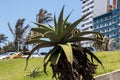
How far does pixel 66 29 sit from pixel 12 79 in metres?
14.3

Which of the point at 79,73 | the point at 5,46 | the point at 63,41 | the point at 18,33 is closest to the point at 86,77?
the point at 79,73

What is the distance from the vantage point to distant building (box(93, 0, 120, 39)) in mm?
126312

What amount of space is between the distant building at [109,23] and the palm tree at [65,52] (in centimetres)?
11231

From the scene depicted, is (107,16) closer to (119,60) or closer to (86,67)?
(119,60)

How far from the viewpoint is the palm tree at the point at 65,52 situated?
31.5 ft

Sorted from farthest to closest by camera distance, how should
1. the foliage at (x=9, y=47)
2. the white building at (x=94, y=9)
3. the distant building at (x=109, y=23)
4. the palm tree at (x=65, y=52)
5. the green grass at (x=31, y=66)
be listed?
the white building at (x=94, y=9) < the distant building at (x=109, y=23) < the foliage at (x=9, y=47) < the green grass at (x=31, y=66) < the palm tree at (x=65, y=52)

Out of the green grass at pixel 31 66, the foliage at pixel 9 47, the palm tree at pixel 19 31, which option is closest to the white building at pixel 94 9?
the foliage at pixel 9 47

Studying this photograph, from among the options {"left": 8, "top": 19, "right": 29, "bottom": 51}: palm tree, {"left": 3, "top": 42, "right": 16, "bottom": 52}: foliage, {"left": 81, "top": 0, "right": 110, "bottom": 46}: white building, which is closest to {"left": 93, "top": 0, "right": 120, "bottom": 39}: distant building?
{"left": 81, "top": 0, "right": 110, "bottom": 46}: white building

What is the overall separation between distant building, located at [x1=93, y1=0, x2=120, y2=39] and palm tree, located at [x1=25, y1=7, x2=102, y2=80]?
112 metres

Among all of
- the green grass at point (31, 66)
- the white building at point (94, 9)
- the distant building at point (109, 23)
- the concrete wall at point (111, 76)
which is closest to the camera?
the concrete wall at point (111, 76)

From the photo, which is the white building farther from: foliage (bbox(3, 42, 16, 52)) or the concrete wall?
the concrete wall

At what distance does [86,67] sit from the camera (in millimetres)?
9820

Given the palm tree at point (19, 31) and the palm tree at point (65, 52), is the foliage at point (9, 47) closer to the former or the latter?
the palm tree at point (19, 31)

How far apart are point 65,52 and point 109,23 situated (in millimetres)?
124252
